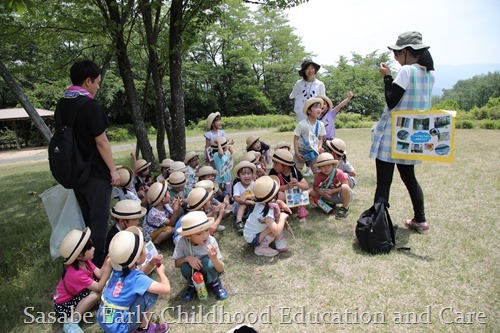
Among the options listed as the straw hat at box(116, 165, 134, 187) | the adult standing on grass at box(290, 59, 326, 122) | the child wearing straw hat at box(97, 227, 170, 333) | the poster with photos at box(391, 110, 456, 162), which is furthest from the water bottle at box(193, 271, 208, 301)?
the adult standing on grass at box(290, 59, 326, 122)

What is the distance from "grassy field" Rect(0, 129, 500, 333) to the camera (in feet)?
8.69

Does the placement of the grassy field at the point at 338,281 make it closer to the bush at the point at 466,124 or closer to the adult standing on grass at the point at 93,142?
the adult standing on grass at the point at 93,142

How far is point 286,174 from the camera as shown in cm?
455

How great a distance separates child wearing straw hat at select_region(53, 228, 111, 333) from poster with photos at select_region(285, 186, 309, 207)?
2.46 m

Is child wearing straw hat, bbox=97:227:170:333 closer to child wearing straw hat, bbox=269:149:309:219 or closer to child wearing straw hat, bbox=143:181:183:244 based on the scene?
child wearing straw hat, bbox=143:181:183:244

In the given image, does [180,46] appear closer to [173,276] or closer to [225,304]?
[173,276]

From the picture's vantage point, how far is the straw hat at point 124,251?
7.49 feet

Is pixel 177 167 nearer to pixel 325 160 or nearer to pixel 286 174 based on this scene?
pixel 286 174

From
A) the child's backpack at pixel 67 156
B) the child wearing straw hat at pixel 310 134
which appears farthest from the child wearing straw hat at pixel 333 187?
the child's backpack at pixel 67 156

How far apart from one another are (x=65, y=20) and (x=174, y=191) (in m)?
3.96

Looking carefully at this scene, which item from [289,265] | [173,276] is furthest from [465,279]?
[173,276]

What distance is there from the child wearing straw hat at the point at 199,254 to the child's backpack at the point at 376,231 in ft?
5.32

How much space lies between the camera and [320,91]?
5.51 metres

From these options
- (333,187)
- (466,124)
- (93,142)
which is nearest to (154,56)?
(93,142)
